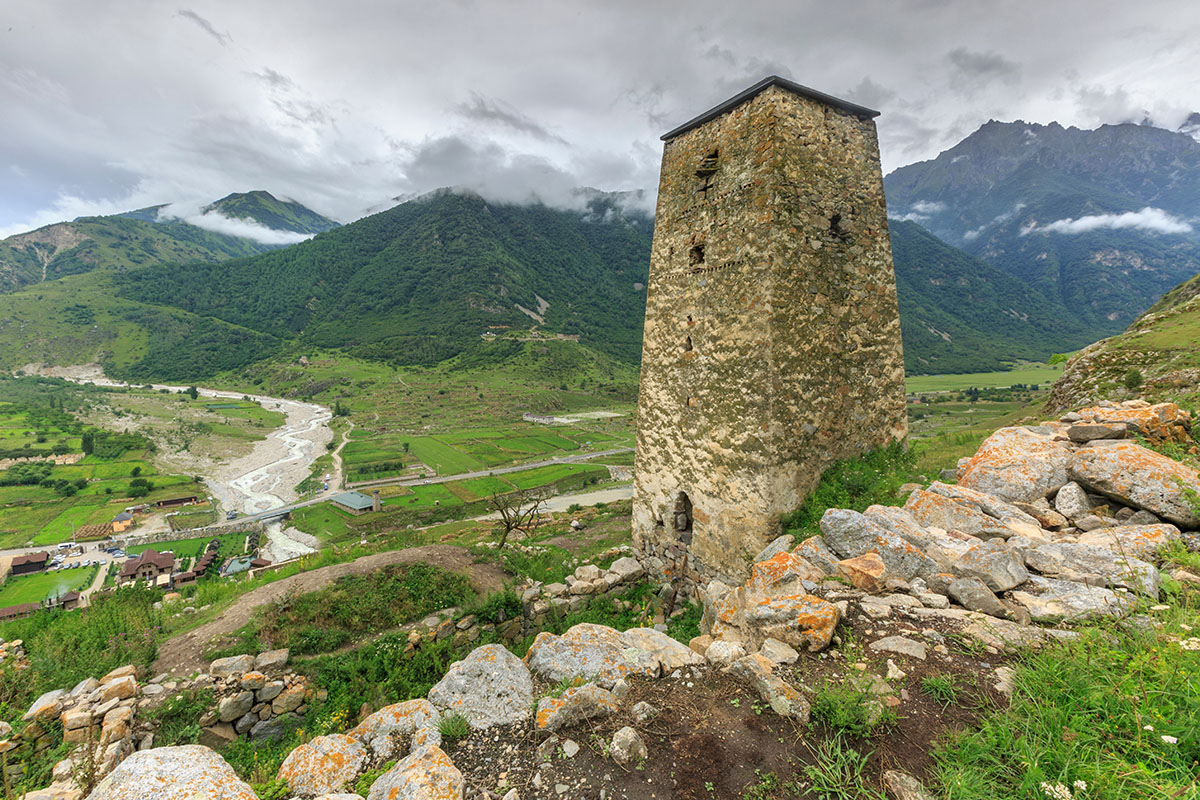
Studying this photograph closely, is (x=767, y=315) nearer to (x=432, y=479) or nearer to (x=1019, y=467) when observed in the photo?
(x=1019, y=467)

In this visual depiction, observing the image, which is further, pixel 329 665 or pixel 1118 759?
pixel 329 665

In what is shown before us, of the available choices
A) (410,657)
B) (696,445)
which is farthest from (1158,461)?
(410,657)

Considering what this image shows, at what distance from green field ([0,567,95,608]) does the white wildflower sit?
194 feet

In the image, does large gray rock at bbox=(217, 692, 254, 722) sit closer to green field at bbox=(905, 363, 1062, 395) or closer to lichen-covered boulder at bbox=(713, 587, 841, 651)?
lichen-covered boulder at bbox=(713, 587, 841, 651)

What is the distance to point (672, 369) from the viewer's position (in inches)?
386

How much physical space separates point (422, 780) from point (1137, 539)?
691 cm

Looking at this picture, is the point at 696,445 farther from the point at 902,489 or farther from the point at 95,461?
the point at 95,461

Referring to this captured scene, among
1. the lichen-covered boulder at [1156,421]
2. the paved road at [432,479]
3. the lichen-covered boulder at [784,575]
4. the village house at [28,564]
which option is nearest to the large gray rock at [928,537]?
the lichen-covered boulder at [784,575]

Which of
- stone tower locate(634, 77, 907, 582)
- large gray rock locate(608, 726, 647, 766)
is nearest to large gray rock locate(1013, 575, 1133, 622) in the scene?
large gray rock locate(608, 726, 647, 766)

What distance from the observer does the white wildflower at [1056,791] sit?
223 centimetres

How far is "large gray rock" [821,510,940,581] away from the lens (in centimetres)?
505

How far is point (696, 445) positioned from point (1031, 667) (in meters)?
6.10

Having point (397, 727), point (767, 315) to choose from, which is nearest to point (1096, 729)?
point (397, 727)

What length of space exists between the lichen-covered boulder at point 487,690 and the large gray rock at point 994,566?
4.46 meters
